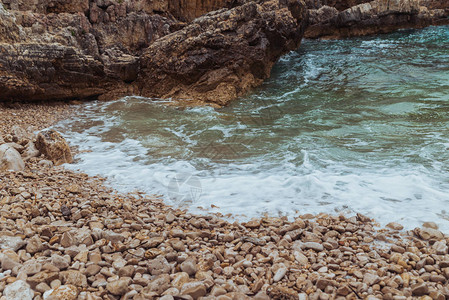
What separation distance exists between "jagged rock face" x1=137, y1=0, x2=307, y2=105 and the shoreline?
22.4 feet

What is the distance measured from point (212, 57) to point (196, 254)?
852cm

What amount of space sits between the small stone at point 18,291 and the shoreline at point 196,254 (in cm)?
1

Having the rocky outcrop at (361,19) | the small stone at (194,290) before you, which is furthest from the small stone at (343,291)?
the rocky outcrop at (361,19)

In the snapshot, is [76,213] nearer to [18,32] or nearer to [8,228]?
[8,228]

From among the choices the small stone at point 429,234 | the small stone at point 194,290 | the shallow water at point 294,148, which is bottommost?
the shallow water at point 294,148

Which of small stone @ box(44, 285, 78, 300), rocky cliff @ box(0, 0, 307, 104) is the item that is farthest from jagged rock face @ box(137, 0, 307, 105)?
small stone @ box(44, 285, 78, 300)

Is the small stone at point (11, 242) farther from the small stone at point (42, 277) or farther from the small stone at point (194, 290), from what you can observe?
the small stone at point (194, 290)

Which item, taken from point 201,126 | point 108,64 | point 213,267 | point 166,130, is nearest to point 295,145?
point 201,126

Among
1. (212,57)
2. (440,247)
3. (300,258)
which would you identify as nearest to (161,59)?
(212,57)

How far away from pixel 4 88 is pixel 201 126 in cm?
579

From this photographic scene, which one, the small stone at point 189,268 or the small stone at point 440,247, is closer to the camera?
the small stone at point 189,268

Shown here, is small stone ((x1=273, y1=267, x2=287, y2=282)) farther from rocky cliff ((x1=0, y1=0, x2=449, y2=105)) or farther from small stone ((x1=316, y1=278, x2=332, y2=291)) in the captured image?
rocky cliff ((x1=0, y1=0, x2=449, y2=105))

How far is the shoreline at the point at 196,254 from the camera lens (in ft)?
6.55

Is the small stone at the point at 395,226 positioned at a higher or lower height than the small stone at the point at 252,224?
lower
